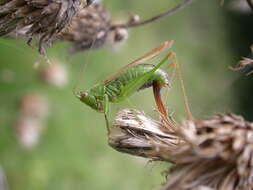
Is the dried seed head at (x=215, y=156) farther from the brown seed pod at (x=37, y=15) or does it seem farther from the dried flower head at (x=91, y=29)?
the dried flower head at (x=91, y=29)

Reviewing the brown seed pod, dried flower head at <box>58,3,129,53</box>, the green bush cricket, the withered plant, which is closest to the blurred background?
dried flower head at <box>58,3,129,53</box>

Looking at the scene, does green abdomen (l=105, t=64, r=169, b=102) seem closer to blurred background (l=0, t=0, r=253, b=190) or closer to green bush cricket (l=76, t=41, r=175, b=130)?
green bush cricket (l=76, t=41, r=175, b=130)

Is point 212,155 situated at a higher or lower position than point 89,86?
higher

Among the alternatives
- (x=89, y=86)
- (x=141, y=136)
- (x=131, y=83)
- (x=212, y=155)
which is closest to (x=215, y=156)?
(x=212, y=155)

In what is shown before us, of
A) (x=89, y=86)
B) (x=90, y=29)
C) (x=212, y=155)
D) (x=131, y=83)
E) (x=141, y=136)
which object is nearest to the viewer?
(x=212, y=155)

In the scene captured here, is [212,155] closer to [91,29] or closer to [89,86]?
[91,29]

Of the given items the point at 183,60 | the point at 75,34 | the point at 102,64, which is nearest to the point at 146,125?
the point at 75,34

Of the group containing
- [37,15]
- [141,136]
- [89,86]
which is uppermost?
[37,15]
